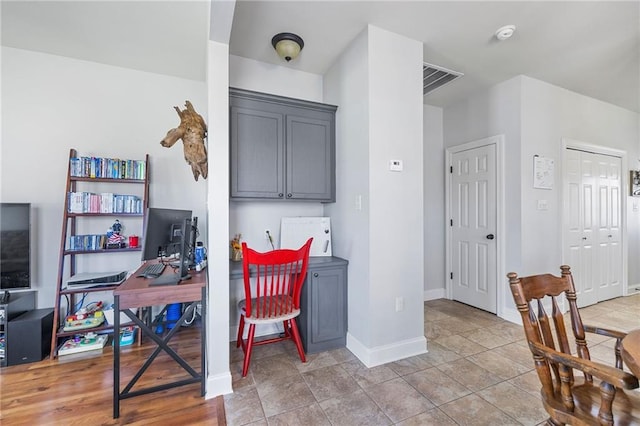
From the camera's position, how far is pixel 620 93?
139 inches

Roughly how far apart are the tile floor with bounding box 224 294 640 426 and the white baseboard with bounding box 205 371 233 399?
0.26 feet

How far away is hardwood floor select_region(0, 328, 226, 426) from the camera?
5.45ft

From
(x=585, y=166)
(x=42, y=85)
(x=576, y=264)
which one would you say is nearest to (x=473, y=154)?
(x=585, y=166)

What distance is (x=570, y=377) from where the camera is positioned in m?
1.06

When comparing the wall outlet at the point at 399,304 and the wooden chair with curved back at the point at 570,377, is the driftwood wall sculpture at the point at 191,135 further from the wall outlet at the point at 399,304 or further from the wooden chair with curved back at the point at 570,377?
the wooden chair with curved back at the point at 570,377

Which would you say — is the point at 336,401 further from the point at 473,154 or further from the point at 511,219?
the point at 473,154

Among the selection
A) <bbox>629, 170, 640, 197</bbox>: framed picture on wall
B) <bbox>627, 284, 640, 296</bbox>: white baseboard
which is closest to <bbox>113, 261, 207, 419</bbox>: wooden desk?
<bbox>627, 284, 640, 296</bbox>: white baseboard

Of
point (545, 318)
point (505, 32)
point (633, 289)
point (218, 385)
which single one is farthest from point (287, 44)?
point (633, 289)

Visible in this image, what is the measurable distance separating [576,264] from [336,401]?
3547mm

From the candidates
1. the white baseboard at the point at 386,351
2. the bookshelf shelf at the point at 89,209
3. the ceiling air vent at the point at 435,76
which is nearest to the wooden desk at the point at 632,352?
the white baseboard at the point at 386,351

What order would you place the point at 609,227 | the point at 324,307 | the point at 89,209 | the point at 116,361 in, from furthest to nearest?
the point at 609,227
the point at 89,209
the point at 324,307
the point at 116,361

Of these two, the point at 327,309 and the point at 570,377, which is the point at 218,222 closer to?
the point at 327,309

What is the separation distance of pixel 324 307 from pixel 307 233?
2.44 ft

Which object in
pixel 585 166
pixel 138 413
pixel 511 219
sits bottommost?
pixel 138 413
